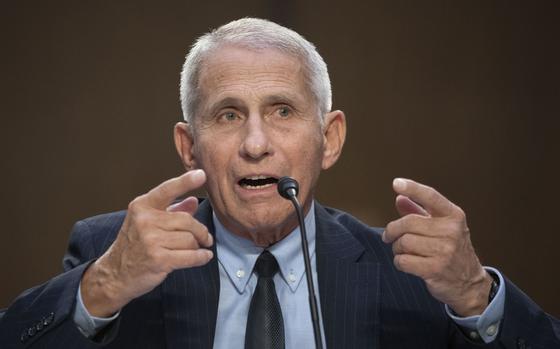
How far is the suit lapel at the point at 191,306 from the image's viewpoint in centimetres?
159

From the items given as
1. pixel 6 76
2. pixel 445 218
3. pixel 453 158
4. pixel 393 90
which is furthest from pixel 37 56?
pixel 445 218

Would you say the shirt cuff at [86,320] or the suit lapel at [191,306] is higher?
the shirt cuff at [86,320]

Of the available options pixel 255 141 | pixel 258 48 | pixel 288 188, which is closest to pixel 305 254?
pixel 288 188

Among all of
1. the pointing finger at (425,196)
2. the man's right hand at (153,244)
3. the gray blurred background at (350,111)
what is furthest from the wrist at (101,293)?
the gray blurred background at (350,111)

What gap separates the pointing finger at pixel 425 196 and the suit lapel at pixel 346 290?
386mm

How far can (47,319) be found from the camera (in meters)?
1.43

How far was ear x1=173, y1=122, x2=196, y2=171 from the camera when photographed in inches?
70.1

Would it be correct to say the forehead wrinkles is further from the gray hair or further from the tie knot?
the tie knot

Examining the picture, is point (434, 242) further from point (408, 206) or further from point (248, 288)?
point (248, 288)

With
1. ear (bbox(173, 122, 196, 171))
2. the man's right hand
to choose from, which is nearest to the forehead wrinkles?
ear (bbox(173, 122, 196, 171))

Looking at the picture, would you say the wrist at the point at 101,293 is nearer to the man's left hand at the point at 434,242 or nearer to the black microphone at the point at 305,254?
the black microphone at the point at 305,254

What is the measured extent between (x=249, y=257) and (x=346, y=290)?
Result: 242 millimetres

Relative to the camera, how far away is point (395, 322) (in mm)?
1665

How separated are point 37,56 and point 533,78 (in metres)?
1.93
